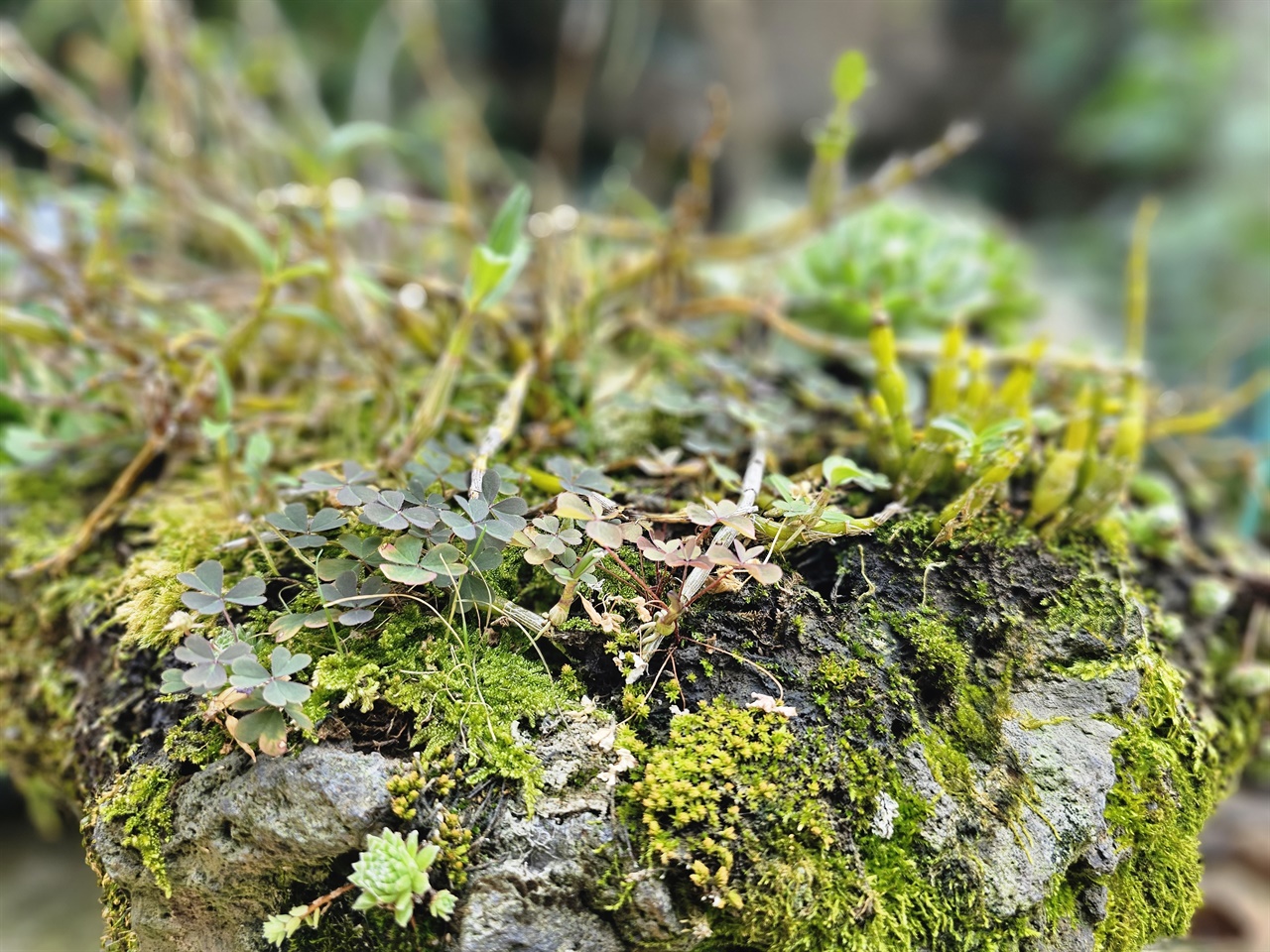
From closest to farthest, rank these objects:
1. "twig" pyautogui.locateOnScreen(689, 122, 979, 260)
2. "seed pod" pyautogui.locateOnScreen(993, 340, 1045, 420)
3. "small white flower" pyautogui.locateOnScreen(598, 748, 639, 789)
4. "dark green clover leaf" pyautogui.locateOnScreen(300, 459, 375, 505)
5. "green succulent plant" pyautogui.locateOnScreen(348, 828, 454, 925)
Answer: "green succulent plant" pyautogui.locateOnScreen(348, 828, 454, 925), "small white flower" pyautogui.locateOnScreen(598, 748, 639, 789), "dark green clover leaf" pyautogui.locateOnScreen(300, 459, 375, 505), "seed pod" pyautogui.locateOnScreen(993, 340, 1045, 420), "twig" pyautogui.locateOnScreen(689, 122, 979, 260)

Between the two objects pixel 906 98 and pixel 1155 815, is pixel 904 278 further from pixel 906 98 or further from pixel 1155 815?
pixel 906 98

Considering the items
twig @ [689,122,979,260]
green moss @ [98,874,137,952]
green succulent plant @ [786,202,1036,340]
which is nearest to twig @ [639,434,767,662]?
green moss @ [98,874,137,952]

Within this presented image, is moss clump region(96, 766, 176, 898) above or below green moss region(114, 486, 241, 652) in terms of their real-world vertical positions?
below

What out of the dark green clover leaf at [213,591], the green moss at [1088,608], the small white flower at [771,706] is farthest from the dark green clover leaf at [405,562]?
the green moss at [1088,608]

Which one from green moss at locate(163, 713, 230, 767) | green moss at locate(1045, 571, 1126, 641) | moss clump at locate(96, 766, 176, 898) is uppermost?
green moss at locate(1045, 571, 1126, 641)

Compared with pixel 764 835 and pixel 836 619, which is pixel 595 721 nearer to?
pixel 764 835

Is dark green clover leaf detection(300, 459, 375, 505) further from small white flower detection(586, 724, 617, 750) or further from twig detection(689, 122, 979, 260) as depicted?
twig detection(689, 122, 979, 260)

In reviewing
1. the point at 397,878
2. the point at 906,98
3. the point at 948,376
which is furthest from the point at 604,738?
the point at 906,98
